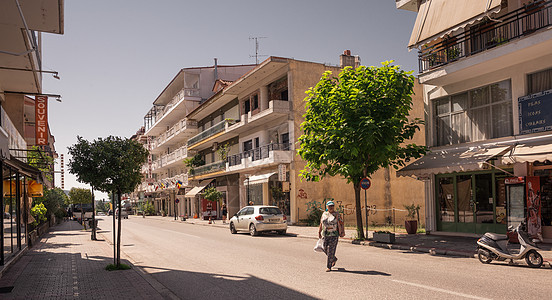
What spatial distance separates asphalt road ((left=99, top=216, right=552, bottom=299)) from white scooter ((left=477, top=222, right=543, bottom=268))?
0.83 feet

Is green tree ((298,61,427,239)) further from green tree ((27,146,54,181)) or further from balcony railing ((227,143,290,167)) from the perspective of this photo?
balcony railing ((227,143,290,167))

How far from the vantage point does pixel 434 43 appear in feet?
64.3

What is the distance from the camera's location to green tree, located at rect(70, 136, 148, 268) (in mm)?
11414

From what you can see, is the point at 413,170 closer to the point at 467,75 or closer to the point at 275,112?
the point at 467,75

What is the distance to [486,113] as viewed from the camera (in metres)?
16.8

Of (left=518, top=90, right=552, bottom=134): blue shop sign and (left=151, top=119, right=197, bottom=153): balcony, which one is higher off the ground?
(left=151, top=119, right=197, bottom=153): balcony

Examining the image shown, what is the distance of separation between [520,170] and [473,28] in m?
6.06

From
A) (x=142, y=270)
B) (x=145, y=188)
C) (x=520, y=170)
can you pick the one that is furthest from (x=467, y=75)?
(x=145, y=188)

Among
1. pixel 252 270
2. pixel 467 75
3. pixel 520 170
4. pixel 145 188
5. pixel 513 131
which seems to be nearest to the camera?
pixel 252 270

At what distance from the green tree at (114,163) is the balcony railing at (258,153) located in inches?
758

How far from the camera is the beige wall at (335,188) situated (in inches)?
1172

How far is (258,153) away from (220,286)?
24092mm

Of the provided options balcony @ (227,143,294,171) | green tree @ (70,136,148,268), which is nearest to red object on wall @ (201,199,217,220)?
balcony @ (227,143,294,171)

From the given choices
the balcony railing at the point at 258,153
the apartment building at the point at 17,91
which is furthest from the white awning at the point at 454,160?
the balcony railing at the point at 258,153
